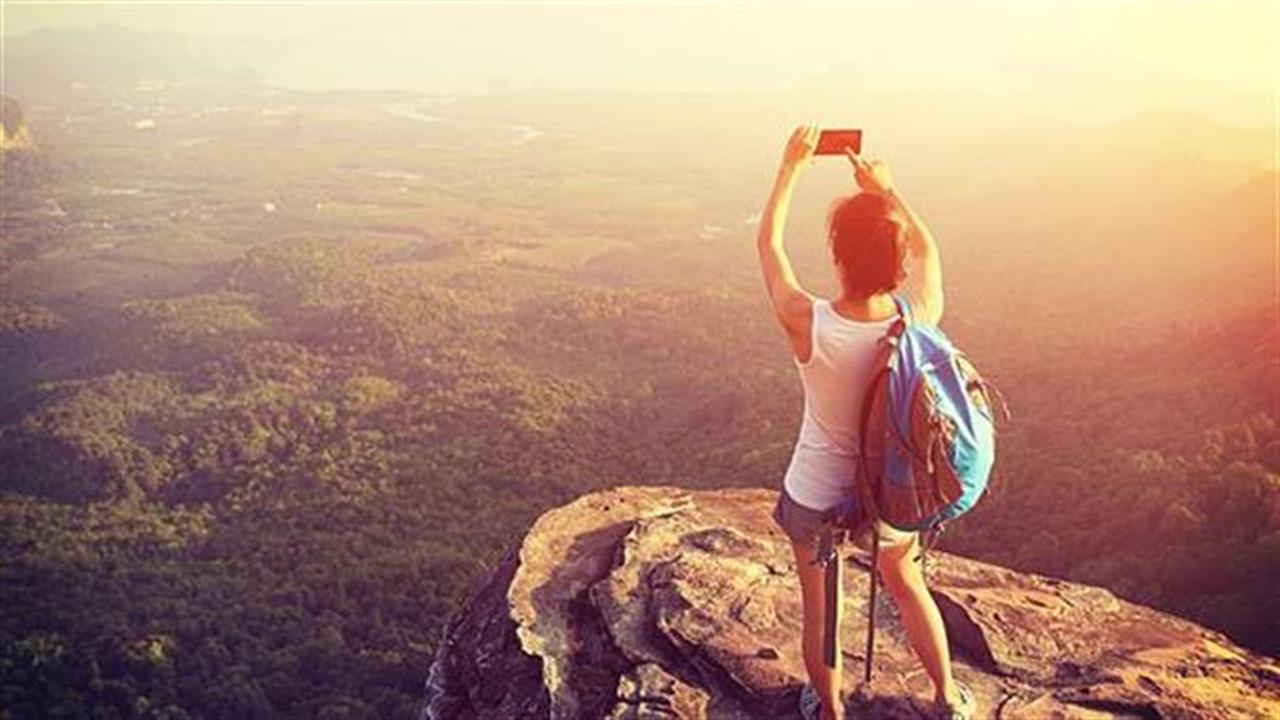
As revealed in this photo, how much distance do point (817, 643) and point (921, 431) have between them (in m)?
1.67

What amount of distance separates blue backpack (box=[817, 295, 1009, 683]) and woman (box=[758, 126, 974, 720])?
0.45 ft

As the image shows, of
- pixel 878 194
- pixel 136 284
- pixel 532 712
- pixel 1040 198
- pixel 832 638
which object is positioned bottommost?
pixel 136 284

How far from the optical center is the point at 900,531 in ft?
17.0

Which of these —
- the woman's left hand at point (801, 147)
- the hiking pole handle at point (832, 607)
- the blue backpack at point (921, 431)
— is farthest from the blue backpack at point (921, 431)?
the woman's left hand at point (801, 147)

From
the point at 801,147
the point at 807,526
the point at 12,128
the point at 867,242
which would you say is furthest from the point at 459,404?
the point at 12,128

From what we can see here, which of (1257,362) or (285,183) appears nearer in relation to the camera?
(1257,362)

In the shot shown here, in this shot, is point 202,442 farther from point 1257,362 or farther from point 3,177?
point 3,177

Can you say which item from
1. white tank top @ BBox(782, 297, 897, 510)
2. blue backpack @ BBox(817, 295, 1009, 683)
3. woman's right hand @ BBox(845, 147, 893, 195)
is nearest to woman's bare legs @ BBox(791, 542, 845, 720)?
white tank top @ BBox(782, 297, 897, 510)

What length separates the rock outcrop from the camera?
21.5 ft

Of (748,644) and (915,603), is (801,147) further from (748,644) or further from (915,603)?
(748,644)

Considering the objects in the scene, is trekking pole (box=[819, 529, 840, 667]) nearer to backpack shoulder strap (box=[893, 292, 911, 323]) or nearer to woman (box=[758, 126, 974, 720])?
woman (box=[758, 126, 974, 720])

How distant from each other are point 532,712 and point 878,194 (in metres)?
4.19

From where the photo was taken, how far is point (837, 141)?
208 inches

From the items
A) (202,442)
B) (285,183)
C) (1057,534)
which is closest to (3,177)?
(285,183)
